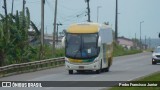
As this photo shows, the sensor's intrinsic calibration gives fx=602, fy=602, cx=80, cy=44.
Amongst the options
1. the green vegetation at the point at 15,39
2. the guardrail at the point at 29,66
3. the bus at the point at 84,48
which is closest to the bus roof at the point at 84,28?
the bus at the point at 84,48

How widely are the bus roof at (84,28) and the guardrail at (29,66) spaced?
4.42 metres

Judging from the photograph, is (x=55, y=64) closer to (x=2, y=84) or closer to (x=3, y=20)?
(x=3, y=20)

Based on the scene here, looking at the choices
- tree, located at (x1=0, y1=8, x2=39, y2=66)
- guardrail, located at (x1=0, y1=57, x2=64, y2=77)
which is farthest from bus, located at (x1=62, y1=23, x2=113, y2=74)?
tree, located at (x1=0, y1=8, x2=39, y2=66)

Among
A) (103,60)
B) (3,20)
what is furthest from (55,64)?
(103,60)

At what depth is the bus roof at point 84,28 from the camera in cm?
3822

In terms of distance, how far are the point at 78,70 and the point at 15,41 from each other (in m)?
8.24

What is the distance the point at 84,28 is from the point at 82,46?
1218 millimetres

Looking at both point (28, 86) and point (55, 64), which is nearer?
point (28, 86)

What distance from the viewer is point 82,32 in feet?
125

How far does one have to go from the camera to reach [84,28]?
38500 millimetres

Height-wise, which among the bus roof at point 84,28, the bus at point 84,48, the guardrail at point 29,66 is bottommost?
the guardrail at point 29,66

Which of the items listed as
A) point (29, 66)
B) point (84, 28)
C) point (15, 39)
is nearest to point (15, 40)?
point (15, 39)

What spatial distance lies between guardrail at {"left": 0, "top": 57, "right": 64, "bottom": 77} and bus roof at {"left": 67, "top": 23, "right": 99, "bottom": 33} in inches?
174

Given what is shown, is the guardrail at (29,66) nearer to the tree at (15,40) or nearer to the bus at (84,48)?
the tree at (15,40)
